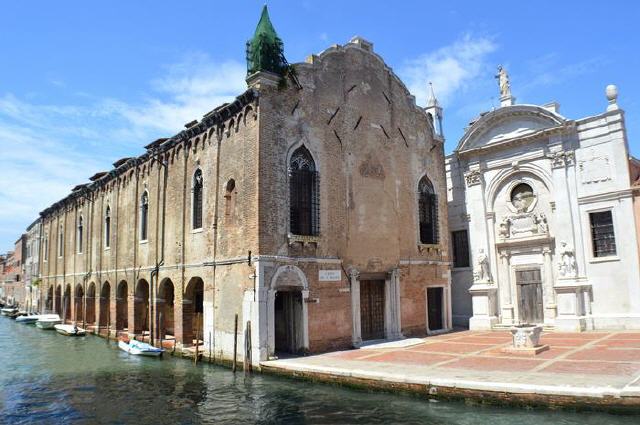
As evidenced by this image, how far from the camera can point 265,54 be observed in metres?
16.9

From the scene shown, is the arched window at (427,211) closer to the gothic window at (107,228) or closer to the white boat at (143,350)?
the white boat at (143,350)

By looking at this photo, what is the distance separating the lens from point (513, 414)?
10062 mm

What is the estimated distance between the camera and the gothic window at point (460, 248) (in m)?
24.7

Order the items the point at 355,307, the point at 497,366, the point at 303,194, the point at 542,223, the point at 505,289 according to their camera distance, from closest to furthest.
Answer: the point at 497,366 < the point at 303,194 < the point at 355,307 < the point at 542,223 < the point at 505,289

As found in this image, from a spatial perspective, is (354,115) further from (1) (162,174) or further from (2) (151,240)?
(2) (151,240)

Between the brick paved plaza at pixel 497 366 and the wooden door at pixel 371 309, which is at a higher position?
the wooden door at pixel 371 309

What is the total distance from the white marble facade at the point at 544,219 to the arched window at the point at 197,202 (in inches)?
482

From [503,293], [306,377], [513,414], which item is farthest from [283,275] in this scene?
[503,293]

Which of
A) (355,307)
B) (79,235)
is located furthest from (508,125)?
(79,235)

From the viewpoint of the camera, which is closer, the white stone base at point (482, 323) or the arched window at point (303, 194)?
the arched window at point (303, 194)

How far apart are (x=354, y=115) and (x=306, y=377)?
10.1m

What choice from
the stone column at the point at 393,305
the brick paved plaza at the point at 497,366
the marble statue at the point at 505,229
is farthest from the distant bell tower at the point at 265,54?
the marble statue at the point at 505,229

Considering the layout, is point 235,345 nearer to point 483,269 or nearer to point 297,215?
point 297,215

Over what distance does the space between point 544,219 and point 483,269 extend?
11.0 ft
